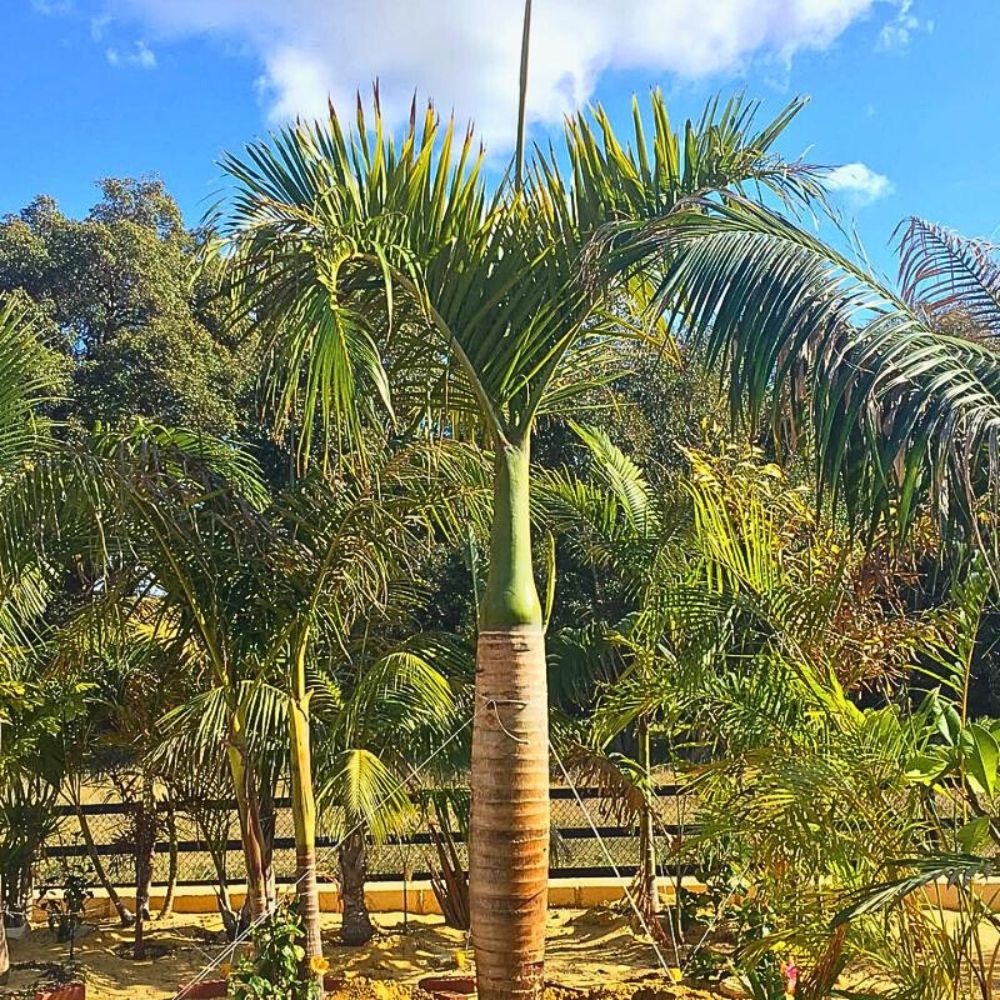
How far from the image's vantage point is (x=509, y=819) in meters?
3.54

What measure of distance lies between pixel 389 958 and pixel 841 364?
4.98 meters

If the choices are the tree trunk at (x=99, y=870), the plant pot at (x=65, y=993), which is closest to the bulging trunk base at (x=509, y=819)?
the plant pot at (x=65, y=993)

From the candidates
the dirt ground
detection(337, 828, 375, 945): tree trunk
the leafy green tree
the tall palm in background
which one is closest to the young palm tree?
the dirt ground

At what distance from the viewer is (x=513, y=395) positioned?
3934 mm

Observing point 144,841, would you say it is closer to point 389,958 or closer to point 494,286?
point 389,958

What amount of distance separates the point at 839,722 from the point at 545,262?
1981mm

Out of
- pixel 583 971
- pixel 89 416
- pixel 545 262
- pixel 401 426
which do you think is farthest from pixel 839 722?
pixel 89 416

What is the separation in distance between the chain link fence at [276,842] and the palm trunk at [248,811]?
0.88m

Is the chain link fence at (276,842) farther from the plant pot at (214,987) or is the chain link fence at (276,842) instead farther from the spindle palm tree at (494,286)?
the spindle palm tree at (494,286)

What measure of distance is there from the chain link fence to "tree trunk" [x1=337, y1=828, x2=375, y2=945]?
15cm

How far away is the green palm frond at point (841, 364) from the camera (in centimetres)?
259

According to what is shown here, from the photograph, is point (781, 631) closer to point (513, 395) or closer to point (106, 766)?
point (513, 395)

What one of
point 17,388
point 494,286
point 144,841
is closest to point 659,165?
point 494,286

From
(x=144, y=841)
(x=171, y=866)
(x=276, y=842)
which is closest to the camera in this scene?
(x=144, y=841)
